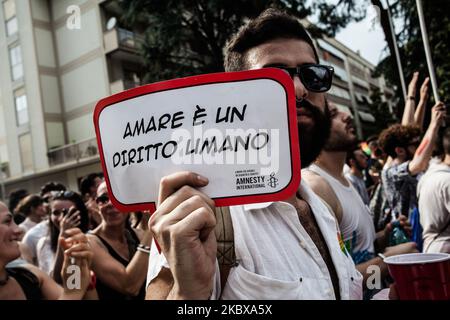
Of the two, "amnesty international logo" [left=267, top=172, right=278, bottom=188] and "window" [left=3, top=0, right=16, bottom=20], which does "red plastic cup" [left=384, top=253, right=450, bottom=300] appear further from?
"window" [left=3, top=0, right=16, bottom=20]

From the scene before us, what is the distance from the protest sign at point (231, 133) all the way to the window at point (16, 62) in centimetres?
122

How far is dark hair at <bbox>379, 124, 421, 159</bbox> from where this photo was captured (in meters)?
2.46

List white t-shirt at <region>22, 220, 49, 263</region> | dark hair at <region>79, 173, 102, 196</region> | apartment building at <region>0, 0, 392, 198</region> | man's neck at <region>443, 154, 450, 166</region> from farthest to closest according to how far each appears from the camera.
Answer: dark hair at <region>79, 173, 102, 196</region>, white t-shirt at <region>22, 220, 49, 263</region>, man's neck at <region>443, 154, 450, 166</region>, apartment building at <region>0, 0, 392, 198</region>

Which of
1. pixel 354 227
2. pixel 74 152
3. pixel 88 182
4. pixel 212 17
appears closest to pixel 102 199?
pixel 74 152

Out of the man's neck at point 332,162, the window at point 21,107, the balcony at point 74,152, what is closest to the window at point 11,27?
the window at point 21,107

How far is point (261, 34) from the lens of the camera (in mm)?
888

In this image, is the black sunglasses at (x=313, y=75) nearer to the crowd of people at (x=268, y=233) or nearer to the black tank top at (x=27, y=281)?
the crowd of people at (x=268, y=233)

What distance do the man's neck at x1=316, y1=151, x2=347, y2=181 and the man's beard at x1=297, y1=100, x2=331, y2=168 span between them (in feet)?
2.61

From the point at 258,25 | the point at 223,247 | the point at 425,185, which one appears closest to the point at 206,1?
the point at 258,25

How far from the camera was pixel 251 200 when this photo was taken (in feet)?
1.90

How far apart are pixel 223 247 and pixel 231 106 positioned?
0.74 ft

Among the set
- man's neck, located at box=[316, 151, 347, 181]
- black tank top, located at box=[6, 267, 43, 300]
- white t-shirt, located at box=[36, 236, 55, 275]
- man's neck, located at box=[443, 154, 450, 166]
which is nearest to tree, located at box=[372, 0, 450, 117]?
man's neck, located at box=[443, 154, 450, 166]

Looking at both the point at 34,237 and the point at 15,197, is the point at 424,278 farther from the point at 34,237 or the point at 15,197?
the point at 15,197
